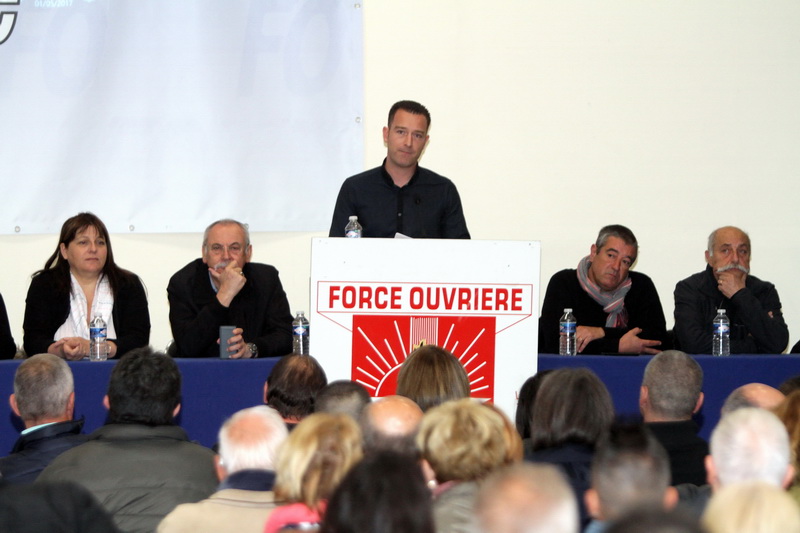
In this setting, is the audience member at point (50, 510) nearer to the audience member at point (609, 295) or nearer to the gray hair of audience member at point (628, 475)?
the gray hair of audience member at point (628, 475)

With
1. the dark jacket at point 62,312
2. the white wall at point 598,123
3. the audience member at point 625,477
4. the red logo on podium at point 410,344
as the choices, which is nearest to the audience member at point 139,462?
the red logo on podium at point 410,344

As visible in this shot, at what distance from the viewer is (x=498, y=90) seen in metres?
5.98

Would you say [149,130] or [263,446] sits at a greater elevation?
[149,130]

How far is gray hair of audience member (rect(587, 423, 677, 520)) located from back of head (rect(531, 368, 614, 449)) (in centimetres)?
69

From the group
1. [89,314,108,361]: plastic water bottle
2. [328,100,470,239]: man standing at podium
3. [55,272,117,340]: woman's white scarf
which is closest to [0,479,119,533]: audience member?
[89,314,108,361]: plastic water bottle

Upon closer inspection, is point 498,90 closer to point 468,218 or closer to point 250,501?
point 468,218

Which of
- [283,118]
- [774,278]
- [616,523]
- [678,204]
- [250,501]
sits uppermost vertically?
[283,118]

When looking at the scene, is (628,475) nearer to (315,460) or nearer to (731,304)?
(315,460)

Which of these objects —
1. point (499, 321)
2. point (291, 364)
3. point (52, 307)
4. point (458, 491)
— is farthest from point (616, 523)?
point (52, 307)

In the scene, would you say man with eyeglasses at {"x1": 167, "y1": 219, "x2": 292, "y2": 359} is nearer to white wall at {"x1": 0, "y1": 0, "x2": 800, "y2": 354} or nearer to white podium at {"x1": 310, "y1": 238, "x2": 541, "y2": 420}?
white podium at {"x1": 310, "y1": 238, "x2": 541, "y2": 420}

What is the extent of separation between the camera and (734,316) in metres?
4.99

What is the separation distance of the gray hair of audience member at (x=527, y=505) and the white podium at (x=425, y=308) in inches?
91.1

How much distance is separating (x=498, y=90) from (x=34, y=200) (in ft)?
8.61

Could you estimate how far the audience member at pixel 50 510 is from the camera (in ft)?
6.43
